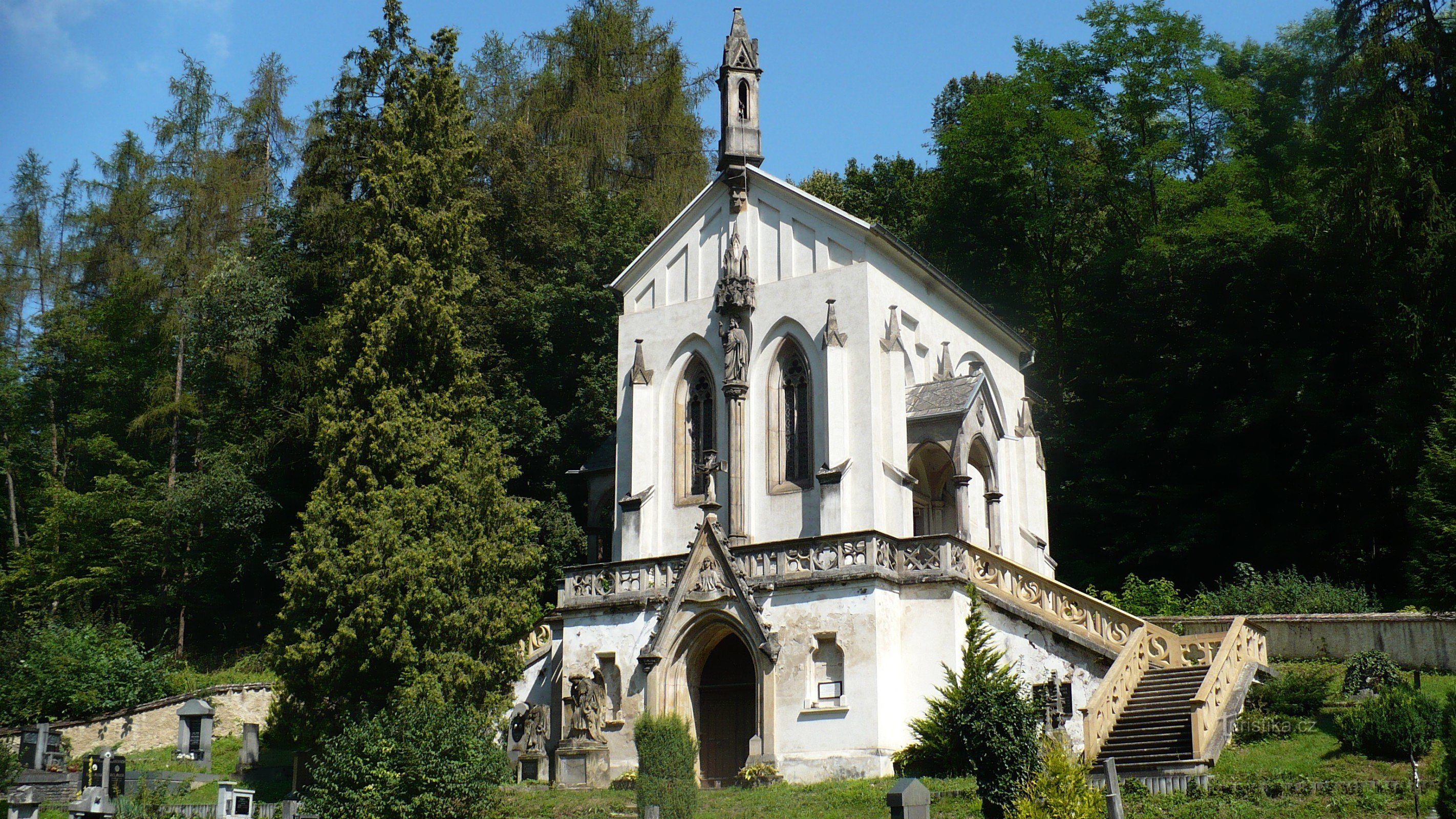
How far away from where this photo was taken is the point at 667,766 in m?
21.3

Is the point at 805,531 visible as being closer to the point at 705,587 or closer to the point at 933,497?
the point at 705,587

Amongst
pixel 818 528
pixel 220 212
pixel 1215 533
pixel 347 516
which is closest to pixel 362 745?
pixel 347 516

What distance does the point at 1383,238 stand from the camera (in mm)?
32094

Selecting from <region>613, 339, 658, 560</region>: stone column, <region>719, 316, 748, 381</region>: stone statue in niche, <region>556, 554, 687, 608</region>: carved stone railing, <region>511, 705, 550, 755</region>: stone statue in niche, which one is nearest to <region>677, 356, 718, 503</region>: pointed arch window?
<region>613, 339, 658, 560</region>: stone column

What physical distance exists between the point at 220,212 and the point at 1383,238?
123 feet

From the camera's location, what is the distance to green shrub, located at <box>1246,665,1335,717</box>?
21953 mm

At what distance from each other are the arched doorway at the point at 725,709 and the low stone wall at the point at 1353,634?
848 centimetres

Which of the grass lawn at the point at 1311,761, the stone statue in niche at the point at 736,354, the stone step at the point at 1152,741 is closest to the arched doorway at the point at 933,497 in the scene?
the stone statue in niche at the point at 736,354

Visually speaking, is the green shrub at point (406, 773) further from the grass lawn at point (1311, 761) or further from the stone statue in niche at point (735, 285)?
the stone statue in niche at point (735, 285)

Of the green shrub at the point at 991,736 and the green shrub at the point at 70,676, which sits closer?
the green shrub at the point at 991,736

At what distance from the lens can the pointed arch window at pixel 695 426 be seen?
31328 mm

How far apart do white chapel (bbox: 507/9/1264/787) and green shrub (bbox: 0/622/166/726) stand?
1155cm

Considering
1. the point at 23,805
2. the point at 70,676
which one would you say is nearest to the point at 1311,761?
the point at 23,805

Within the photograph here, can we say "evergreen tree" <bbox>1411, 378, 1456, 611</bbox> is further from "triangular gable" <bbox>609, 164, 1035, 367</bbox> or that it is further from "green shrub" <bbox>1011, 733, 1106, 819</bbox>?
"triangular gable" <bbox>609, 164, 1035, 367</bbox>
